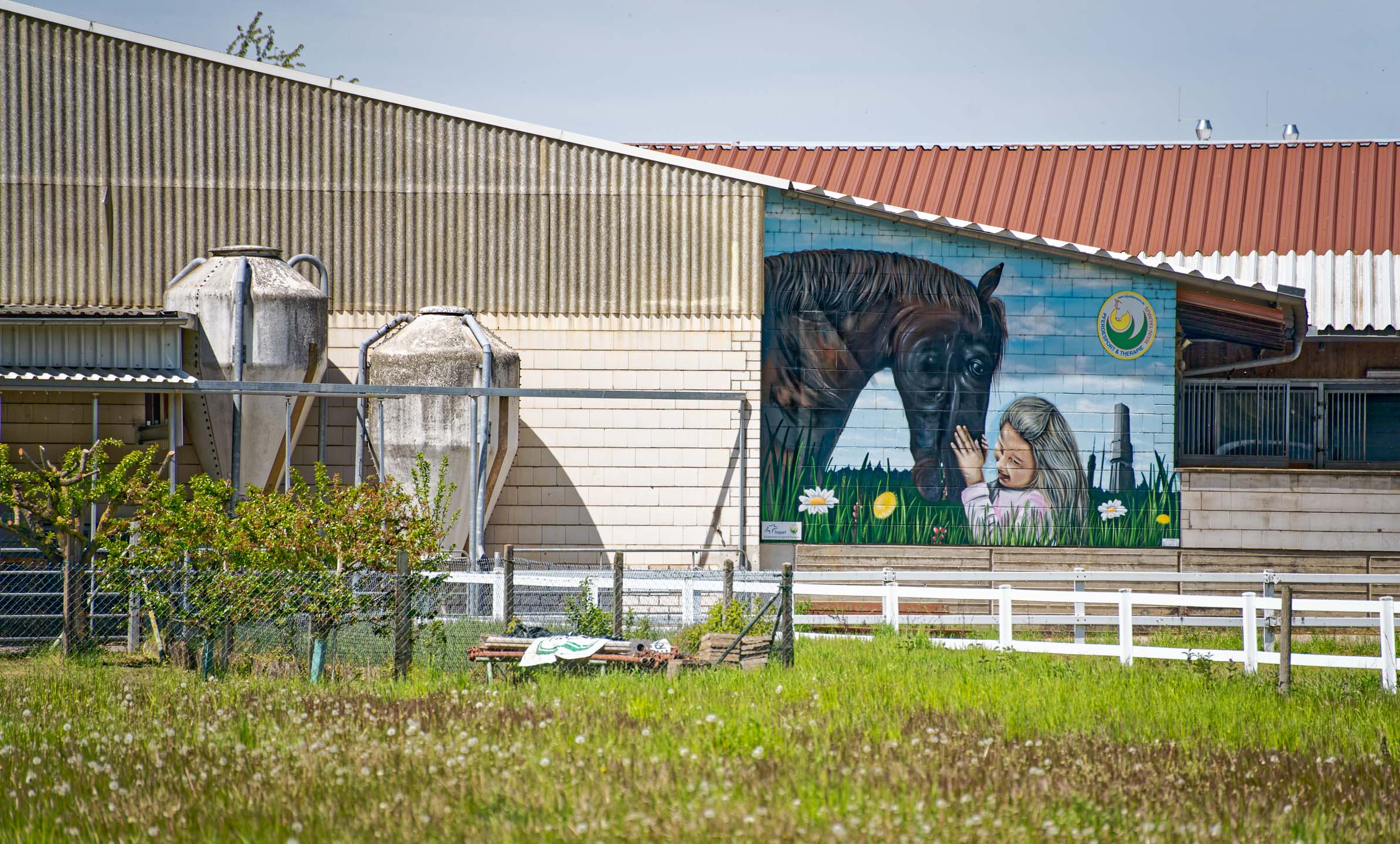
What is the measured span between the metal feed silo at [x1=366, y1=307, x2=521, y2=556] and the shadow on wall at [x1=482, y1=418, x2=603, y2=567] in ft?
2.44

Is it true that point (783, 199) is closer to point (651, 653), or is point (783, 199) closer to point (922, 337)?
point (922, 337)

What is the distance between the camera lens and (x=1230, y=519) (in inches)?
757

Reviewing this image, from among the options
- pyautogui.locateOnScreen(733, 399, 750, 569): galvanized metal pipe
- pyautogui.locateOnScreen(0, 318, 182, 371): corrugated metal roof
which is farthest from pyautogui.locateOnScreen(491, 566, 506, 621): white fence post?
pyautogui.locateOnScreen(0, 318, 182, 371): corrugated metal roof

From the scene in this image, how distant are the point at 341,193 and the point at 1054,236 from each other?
12.9 meters

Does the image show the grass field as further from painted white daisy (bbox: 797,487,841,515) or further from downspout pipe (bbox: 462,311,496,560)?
painted white daisy (bbox: 797,487,841,515)

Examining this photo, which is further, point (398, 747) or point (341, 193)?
point (341, 193)

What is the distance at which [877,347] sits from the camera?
63.8 ft

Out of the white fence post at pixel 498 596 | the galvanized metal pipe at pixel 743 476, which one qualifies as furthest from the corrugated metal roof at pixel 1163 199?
the white fence post at pixel 498 596

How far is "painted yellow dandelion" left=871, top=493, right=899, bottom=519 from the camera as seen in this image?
19438 millimetres

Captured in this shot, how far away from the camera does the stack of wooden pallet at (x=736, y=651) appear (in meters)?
12.5

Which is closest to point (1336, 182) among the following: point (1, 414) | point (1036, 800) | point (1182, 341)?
point (1182, 341)

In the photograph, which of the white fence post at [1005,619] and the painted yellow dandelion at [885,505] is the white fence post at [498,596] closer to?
the white fence post at [1005,619]

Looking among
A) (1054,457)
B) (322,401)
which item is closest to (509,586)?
(322,401)

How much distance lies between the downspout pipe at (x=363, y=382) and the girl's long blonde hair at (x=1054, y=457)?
8970mm
